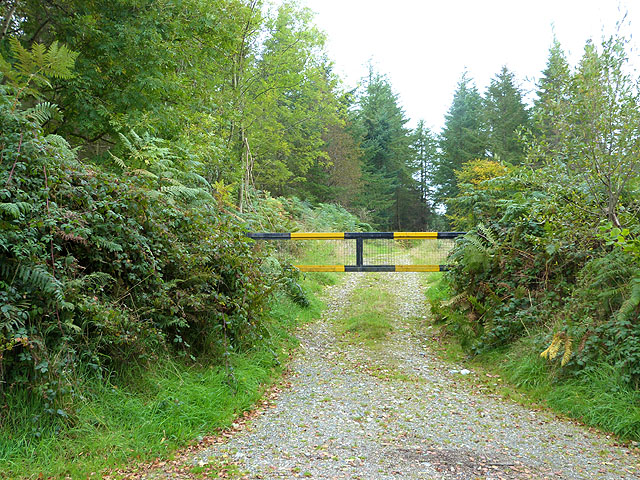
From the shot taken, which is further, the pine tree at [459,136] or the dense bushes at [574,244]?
the pine tree at [459,136]

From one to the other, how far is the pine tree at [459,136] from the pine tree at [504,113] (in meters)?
1.00

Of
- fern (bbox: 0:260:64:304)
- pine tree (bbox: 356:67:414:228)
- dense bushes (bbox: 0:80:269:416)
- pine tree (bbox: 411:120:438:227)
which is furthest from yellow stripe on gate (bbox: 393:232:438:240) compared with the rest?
pine tree (bbox: 411:120:438:227)

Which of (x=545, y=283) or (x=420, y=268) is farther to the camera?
(x=420, y=268)

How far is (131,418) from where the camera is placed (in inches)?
151

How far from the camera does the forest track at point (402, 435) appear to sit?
347 cm

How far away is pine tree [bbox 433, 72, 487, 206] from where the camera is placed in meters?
33.6

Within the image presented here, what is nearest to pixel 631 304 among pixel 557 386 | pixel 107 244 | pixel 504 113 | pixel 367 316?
pixel 557 386

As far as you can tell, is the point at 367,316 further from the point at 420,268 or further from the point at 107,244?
the point at 107,244

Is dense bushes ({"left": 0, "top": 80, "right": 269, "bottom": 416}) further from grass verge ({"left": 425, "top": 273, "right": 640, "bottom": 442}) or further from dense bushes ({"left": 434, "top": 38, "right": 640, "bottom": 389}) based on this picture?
dense bushes ({"left": 434, "top": 38, "right": 640, "bottom": 389})

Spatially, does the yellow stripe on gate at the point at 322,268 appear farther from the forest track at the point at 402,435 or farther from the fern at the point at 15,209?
the fern at the point at 15,209

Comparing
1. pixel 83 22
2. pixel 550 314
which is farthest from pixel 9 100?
pixel 550 314

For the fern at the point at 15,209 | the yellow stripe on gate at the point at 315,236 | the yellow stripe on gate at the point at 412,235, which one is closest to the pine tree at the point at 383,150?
the yellow stripe on gate at the point at 315,236

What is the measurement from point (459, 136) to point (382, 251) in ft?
98.5

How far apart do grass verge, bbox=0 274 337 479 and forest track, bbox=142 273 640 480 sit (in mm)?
301
